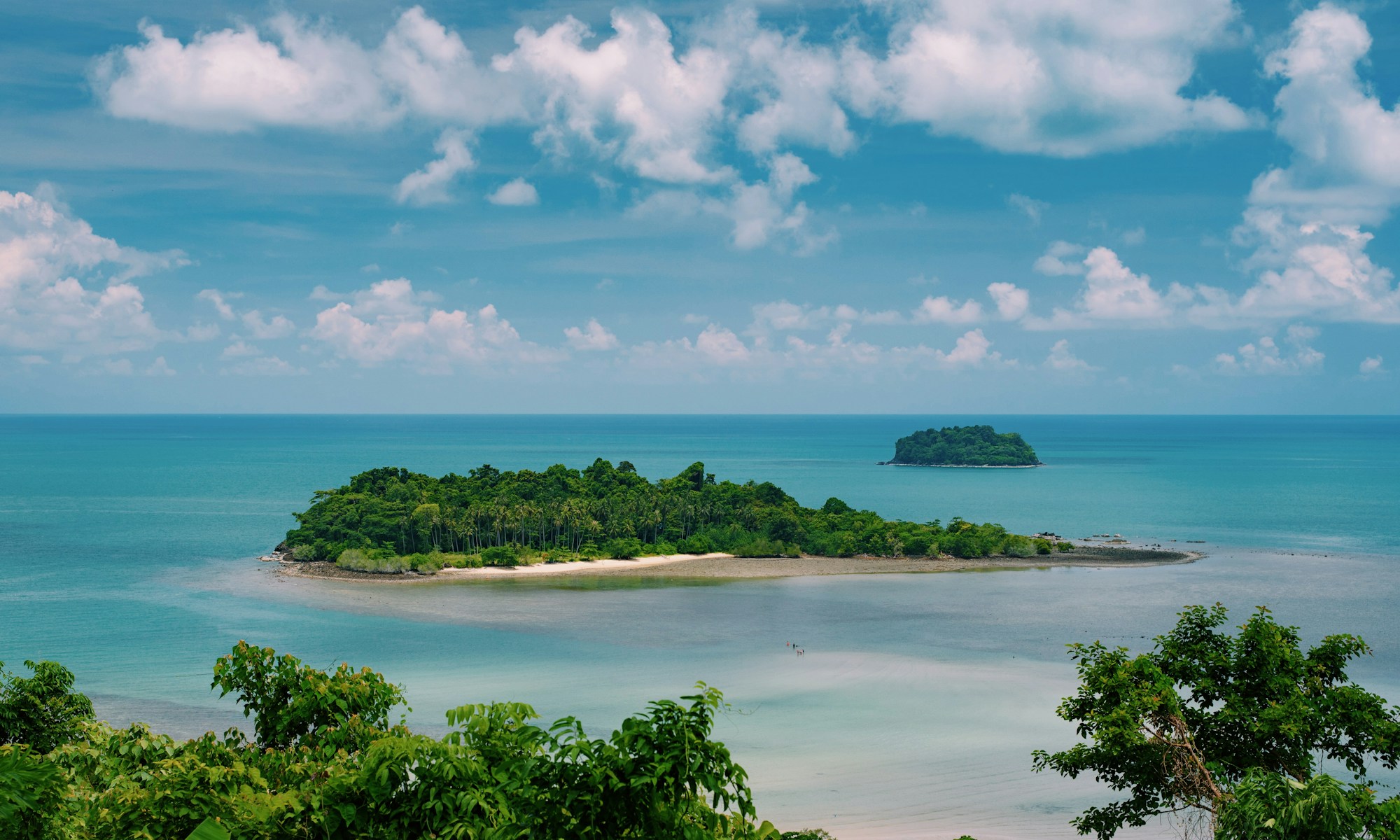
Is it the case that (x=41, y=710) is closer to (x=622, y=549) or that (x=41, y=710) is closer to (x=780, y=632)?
(x=780, y=632)

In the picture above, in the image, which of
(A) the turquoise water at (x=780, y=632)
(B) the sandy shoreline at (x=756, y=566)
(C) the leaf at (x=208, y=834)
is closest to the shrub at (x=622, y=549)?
(B) the sandy shoreline at (x=756, y=566)

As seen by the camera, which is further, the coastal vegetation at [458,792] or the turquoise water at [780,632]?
the turquoise water at [780,632]

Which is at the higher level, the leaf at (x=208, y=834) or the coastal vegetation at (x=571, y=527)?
the leaf at (x=208, y=834)

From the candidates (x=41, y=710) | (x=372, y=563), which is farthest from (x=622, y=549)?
(x=41, y=710)

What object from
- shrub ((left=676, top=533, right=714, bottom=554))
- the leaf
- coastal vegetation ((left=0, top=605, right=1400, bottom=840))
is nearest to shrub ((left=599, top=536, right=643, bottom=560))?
shrub ((left=676, top=533, right=714, bottom=554))

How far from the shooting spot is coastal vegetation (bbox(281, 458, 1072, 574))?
6606cm

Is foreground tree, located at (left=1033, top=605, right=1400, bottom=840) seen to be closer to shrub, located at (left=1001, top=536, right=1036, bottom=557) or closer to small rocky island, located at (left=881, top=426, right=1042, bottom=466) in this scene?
shrub, located at (left=1001, top=536, right=1036, bottom=557)

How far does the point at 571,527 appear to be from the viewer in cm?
7056

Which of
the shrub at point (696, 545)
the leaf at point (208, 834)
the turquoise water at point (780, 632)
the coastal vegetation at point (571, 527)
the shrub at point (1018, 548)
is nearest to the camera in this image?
the leaf at point (208, 834)

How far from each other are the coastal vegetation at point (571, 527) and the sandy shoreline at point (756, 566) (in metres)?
0.98

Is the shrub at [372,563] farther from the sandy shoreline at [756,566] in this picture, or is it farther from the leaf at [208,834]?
the leaf at [208,834]

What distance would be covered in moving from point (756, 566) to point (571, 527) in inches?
538

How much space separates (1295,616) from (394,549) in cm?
5288

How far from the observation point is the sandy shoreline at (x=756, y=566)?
6234 centimetres
